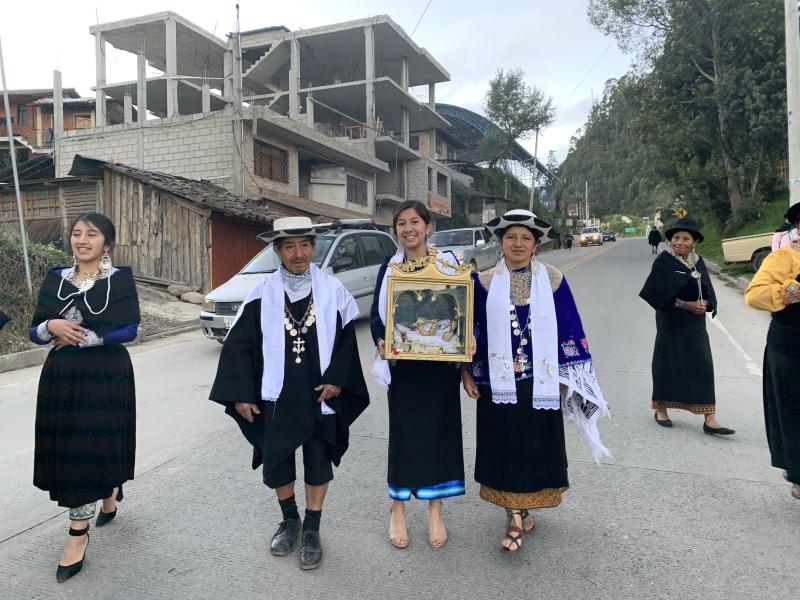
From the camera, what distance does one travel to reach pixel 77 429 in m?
2.84

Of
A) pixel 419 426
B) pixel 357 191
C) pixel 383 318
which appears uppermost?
pixel 357 191

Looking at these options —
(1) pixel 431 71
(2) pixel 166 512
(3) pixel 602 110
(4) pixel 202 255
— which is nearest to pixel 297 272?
(2) pixel 166 512

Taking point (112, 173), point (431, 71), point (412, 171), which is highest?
point (431, 71)

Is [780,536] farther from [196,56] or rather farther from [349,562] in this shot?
[196,56]

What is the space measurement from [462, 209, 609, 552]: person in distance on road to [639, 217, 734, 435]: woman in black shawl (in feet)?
6.89

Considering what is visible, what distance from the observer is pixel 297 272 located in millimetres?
3004

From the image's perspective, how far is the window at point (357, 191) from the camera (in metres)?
25.6

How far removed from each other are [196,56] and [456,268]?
29709 millimetres

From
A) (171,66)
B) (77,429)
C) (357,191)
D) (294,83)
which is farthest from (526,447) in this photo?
(294,83)

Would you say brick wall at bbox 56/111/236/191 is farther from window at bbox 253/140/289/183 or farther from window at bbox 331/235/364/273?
window at bbox 331/235/364/273

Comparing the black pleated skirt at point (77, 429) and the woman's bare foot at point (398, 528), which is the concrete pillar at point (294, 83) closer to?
the black pleated skirt at point (77, 429)

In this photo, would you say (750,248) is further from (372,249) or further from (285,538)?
(285,538)

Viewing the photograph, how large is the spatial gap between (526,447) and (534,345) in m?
0.52

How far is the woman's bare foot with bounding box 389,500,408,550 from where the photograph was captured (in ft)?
9.84
